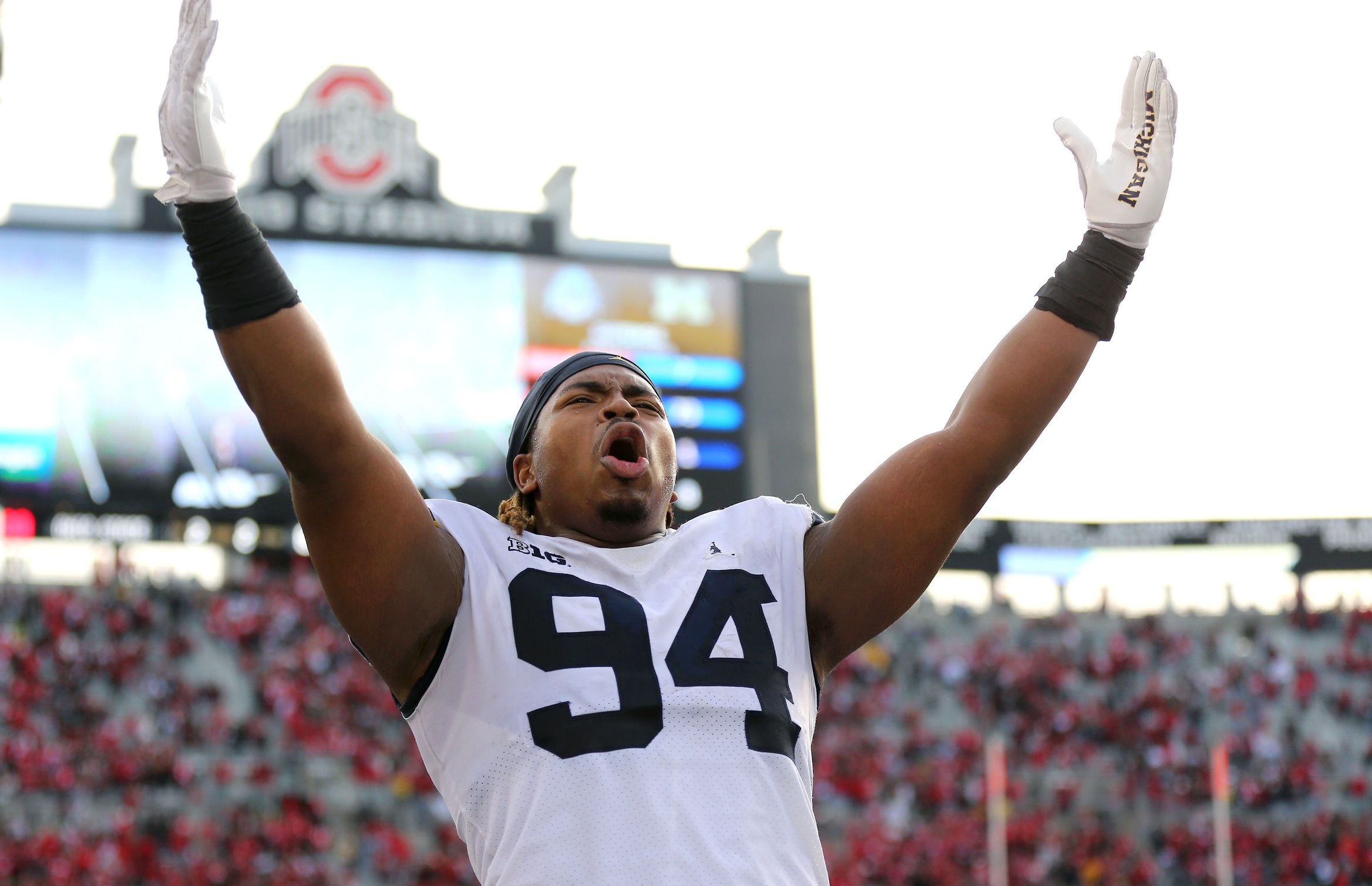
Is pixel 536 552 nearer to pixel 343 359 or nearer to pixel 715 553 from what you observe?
pixel 715 553

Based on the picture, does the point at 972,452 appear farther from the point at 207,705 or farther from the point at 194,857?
the point at 207,705

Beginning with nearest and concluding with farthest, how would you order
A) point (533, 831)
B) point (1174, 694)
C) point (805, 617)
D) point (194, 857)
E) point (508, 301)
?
point (533, 831), point (805, 617), point (194, 857), point (508, 301), point (1174, 694)

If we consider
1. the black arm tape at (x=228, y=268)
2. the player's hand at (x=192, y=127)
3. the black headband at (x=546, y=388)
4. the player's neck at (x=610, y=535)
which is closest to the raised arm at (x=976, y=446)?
the player's neck at (x=610, y=535)

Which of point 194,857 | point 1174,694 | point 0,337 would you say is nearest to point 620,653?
point 194,857

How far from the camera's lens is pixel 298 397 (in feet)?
7.13

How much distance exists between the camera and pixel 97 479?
1767 cm

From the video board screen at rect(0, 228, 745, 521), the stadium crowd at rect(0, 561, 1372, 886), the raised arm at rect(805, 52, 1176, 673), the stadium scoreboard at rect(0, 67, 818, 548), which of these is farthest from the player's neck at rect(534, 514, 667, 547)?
the stadium scoreboard at rect(0, 67, 818, 548)

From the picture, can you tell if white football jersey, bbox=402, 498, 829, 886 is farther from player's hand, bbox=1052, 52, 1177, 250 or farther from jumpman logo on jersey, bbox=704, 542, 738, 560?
player's hand, bbox=1052, 52, 1177, 250

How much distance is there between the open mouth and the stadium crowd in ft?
42.5

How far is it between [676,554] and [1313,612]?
24.1 metres

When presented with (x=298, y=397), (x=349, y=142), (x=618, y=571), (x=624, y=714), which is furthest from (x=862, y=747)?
(x=298, y=397)

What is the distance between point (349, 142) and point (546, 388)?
1829 cm

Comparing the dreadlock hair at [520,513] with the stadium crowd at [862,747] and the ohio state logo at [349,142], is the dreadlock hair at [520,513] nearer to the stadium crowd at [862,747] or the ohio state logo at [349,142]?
the stadium crowd at [862,747]

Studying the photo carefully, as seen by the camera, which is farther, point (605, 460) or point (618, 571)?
point (605, 460)
